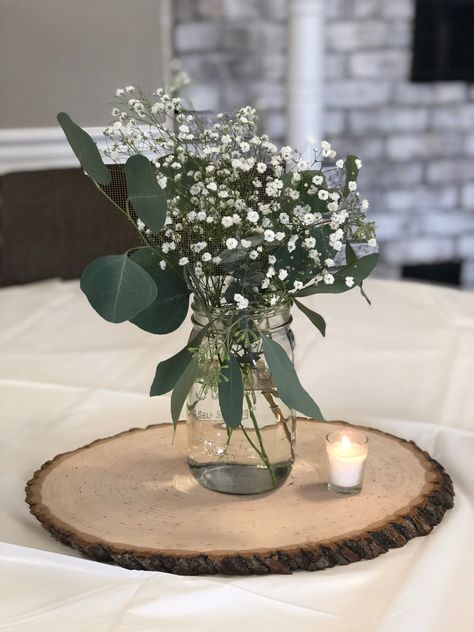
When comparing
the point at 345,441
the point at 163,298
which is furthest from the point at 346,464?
the point at 163,298

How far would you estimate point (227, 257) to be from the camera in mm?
819

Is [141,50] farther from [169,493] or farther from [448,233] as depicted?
[169,493]

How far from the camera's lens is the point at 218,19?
3309 millimetres

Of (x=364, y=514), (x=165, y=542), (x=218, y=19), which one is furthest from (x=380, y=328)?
(x=218, y=19)

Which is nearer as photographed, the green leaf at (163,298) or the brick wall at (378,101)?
the green leaf at (163,298)

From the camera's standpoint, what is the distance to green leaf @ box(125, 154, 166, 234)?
0.80m

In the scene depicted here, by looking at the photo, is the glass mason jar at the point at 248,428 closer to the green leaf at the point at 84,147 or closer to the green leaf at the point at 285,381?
the green leaf at the point at 285,381

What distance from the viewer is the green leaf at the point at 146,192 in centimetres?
80

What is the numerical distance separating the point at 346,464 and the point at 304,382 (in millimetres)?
426

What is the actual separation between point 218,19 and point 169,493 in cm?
269

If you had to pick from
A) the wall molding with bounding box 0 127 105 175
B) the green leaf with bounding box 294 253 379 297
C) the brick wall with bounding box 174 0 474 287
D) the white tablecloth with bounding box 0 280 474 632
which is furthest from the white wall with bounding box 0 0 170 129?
the green leaf with bounding box 294 253 379 297

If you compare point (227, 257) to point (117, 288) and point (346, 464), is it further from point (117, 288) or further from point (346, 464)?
point (346, 464)

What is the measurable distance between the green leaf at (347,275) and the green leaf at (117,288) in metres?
0.17

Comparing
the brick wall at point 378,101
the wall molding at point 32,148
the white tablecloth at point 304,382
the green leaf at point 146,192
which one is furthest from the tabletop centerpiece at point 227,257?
the brick wall at point 378,101
